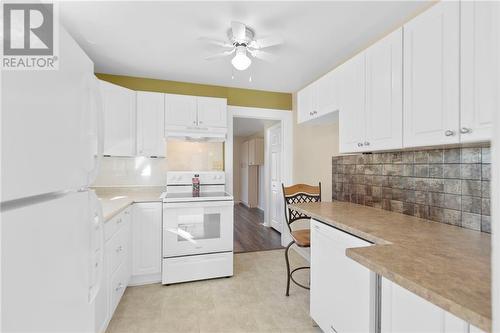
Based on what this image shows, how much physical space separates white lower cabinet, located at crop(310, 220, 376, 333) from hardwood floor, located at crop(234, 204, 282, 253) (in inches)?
75.8

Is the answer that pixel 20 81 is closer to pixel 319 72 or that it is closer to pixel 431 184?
pixel 431 184

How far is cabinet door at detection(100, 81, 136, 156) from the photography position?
8.29 feet

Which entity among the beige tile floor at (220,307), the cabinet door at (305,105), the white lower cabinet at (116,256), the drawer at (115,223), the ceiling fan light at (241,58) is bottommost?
the beige tile floor at (220,307)

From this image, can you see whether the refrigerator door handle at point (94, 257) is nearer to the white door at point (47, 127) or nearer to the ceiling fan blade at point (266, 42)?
the white door at point (47, 127)

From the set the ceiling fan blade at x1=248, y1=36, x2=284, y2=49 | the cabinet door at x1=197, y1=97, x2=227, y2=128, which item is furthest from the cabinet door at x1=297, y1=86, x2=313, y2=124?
the cabinet door at x1=197, y1=97, x2=227, y2=128

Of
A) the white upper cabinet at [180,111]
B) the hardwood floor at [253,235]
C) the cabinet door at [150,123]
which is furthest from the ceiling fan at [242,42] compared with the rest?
the hardwood floor at [253,235]

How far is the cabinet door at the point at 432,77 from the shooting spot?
3.75ft

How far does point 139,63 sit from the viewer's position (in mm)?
2766

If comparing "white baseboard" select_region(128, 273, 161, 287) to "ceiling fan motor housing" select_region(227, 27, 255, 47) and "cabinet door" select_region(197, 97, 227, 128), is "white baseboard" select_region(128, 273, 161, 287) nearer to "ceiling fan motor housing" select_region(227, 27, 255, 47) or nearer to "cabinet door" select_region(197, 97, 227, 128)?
"cabinet door" select_region(197, 97, 227, 128)

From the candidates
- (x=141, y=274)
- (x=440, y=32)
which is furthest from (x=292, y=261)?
(x=440, y=32)

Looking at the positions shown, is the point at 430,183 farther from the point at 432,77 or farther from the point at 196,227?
the point at 196,227

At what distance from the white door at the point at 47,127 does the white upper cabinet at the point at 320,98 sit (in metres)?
1.78

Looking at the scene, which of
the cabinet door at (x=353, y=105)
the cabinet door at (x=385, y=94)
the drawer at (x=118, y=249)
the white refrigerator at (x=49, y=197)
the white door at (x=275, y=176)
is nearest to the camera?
the white refrigerator at (x=49, y=197)

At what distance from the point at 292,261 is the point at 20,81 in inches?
128
